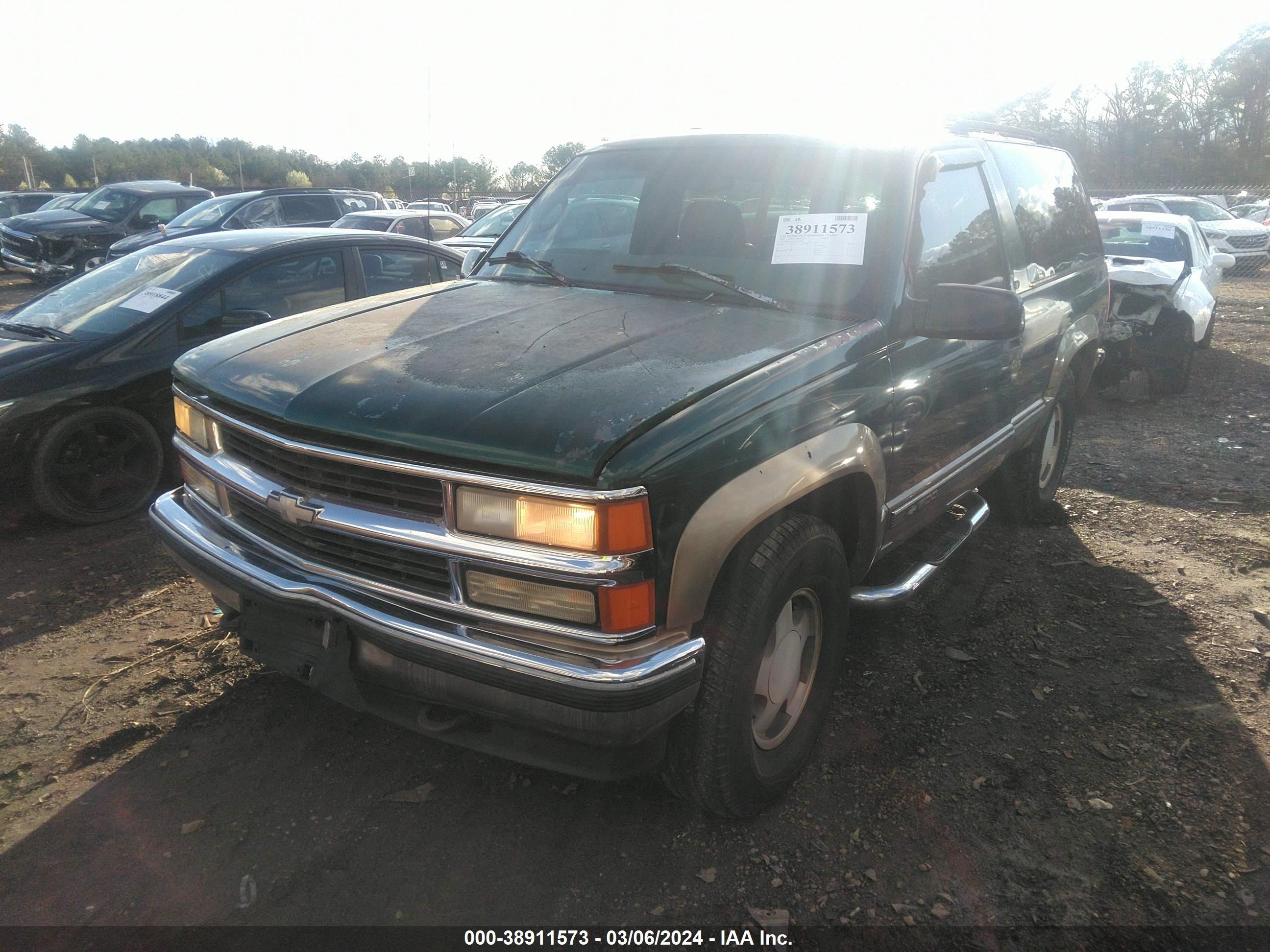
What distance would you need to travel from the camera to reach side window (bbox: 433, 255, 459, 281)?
6234 mm

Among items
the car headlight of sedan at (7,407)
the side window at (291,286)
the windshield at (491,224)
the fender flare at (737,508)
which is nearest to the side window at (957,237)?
the fender flare at (737,508)

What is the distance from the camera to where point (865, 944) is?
2199 mm

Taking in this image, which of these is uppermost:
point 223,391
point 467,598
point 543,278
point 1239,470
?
point 543,278

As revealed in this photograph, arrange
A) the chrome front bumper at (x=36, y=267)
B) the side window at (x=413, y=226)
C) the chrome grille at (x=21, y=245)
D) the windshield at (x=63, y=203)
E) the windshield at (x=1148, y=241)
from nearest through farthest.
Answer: the windshield at (x=1148, y=241) < the side window at (x=413, y=226) < the chrome front bumper at (x=36, y=267) < the chrome grille at (x=21, y=245) < the windshield at (x=63, y=203)

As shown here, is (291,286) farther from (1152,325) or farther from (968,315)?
(1152,325)

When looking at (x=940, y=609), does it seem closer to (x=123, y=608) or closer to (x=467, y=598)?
(x=467, y=598)

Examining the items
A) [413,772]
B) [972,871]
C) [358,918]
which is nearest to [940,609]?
[972,871]

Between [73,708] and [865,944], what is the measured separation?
273cm

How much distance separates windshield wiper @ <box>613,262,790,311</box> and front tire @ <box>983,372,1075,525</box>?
2376 millimetres

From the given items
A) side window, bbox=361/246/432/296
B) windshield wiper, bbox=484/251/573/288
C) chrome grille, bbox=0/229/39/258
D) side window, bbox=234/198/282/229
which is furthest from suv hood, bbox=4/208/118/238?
windshield wiper, bbox=484/251/573/288

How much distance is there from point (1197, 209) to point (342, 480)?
21.5 meters

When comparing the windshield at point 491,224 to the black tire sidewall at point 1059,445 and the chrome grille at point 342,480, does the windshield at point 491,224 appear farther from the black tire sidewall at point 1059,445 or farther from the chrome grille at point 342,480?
the chrome grille at point 342,480

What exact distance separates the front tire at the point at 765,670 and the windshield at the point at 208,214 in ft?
38.2

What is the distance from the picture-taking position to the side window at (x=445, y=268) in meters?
6.23
